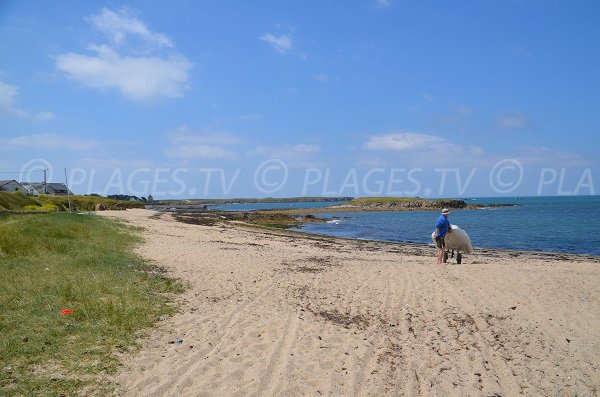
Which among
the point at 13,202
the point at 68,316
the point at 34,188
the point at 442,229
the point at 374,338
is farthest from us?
the point at 34,188

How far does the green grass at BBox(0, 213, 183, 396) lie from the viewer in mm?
4523

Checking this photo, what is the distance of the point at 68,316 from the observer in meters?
6.41

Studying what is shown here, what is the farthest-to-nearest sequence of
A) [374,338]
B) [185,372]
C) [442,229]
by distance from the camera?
[442,229] → [374,338] → [185,372]

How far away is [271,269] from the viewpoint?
40.8 ft

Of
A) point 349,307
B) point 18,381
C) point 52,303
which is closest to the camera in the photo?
point 18,381

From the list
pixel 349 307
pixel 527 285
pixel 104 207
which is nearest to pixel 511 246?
pixel 527 285

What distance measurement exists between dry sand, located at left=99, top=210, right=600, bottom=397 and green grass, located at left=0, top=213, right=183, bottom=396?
0.39 metres

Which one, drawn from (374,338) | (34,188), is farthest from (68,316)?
(34,188)

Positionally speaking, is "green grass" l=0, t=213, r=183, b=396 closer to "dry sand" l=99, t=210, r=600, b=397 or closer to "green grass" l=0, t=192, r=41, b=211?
"dry sand" l=99, t=210, r=600, b=397

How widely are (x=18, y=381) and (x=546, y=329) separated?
7812 mm

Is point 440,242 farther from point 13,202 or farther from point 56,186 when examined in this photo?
point 56,186

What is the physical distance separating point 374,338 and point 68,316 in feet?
15.5

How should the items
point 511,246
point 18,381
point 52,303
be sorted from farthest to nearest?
point 511,246 < point 52,303 < point 18,381

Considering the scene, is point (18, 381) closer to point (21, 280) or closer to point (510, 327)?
point (21, 280)
